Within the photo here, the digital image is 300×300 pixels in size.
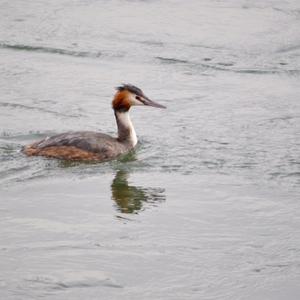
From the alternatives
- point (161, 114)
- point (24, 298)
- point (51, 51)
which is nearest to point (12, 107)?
point (161, 114)

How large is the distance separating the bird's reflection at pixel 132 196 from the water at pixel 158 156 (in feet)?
0.08

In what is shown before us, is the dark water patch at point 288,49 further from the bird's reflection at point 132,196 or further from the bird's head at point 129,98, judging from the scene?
the bird's reflection at point 132,196

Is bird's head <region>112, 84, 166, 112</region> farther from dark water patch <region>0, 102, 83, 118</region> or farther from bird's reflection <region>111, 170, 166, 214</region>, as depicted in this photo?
bird's reflection <region>111, 170, 166, 214</region>

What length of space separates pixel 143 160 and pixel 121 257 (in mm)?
3494

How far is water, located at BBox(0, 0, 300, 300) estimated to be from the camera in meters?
9.32

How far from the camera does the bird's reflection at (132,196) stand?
1130cm

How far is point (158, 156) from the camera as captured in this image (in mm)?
13000

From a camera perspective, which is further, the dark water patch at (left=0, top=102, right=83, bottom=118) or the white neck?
the dark water patch at (left=0, top=102, right=83, bottom=118)

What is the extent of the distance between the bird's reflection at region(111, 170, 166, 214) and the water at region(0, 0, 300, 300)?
0.02 metres

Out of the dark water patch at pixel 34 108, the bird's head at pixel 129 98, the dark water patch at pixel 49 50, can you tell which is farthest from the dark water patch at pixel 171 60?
the bird's head at pixel 129 98

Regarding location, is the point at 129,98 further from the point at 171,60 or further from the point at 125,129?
the point at 171,60

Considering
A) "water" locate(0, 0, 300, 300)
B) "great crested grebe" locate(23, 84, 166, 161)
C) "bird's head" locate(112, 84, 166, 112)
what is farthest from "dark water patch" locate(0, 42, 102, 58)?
"great crested grebe" locate(23, 84, 166, 161)

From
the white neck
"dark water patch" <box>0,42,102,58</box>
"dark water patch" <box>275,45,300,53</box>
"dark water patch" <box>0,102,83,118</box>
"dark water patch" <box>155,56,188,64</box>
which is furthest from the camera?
"dark water patch" <box>275,45,300,53</box>

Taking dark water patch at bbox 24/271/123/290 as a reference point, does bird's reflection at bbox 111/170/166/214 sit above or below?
below
